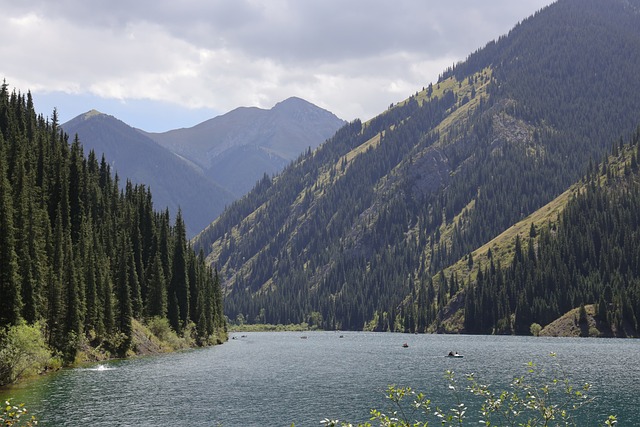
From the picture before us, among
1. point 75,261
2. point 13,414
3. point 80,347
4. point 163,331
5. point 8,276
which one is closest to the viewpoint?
point 13,414

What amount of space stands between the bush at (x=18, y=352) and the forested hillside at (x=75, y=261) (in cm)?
50

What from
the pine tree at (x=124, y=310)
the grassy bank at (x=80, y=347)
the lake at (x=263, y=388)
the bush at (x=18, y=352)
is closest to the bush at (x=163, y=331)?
the grassy bank at (x=80, y=347)

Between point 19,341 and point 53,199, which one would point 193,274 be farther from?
point 19,341

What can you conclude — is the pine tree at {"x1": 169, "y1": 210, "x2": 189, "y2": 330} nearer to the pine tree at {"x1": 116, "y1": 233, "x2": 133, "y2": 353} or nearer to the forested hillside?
the forested hillside

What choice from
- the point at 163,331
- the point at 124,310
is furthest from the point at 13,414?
the point at 163,331

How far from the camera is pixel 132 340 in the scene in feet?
469

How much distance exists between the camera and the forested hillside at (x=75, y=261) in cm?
10468

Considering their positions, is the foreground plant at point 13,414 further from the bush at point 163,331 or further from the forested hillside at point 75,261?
the bush at point 163,331

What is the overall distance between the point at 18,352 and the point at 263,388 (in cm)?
3194

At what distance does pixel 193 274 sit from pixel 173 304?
2021 cm

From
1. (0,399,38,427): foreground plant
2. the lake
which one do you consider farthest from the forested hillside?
(0,399,38,427): foreground plant

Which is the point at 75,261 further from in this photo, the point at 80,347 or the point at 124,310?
the point at 80,347

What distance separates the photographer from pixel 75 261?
5094 inches

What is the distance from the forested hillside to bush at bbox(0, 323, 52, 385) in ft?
1.64
